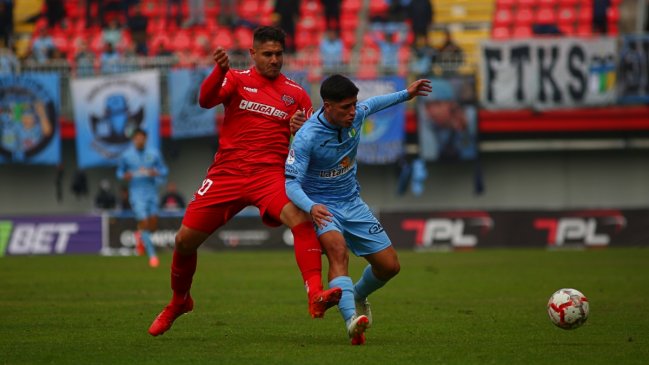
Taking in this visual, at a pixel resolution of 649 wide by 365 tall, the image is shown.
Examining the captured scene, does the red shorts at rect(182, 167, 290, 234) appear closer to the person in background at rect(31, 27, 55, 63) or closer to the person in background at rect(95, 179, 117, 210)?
the person in background at rect(31, 27, 55, 63)

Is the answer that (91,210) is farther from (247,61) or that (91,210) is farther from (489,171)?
(489,171)

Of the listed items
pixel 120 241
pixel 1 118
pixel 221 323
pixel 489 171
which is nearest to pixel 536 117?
pixel 489 171

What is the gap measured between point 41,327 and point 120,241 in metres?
16.2

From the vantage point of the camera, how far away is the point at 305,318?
1153 cm

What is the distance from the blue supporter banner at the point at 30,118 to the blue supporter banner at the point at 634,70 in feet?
45.3

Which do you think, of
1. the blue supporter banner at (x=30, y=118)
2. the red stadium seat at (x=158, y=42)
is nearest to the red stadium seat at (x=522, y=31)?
the red stadium seat at (x=158, y=42)

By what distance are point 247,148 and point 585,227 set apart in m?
18.9

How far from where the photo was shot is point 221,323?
10.9m

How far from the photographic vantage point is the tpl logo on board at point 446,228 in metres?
27.2

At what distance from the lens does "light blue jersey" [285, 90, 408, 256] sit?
912 cm

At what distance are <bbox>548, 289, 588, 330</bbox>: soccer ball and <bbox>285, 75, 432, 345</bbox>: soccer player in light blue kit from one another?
139 cm

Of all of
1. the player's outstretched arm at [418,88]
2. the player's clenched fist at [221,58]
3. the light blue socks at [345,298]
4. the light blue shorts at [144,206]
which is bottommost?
the light blue shorts at [144,206]

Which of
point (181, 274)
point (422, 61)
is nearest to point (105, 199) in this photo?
point (422, 61)

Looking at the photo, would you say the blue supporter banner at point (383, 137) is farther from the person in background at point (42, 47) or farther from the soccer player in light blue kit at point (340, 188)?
the soccer player in light blue kit at point (340, 188)
